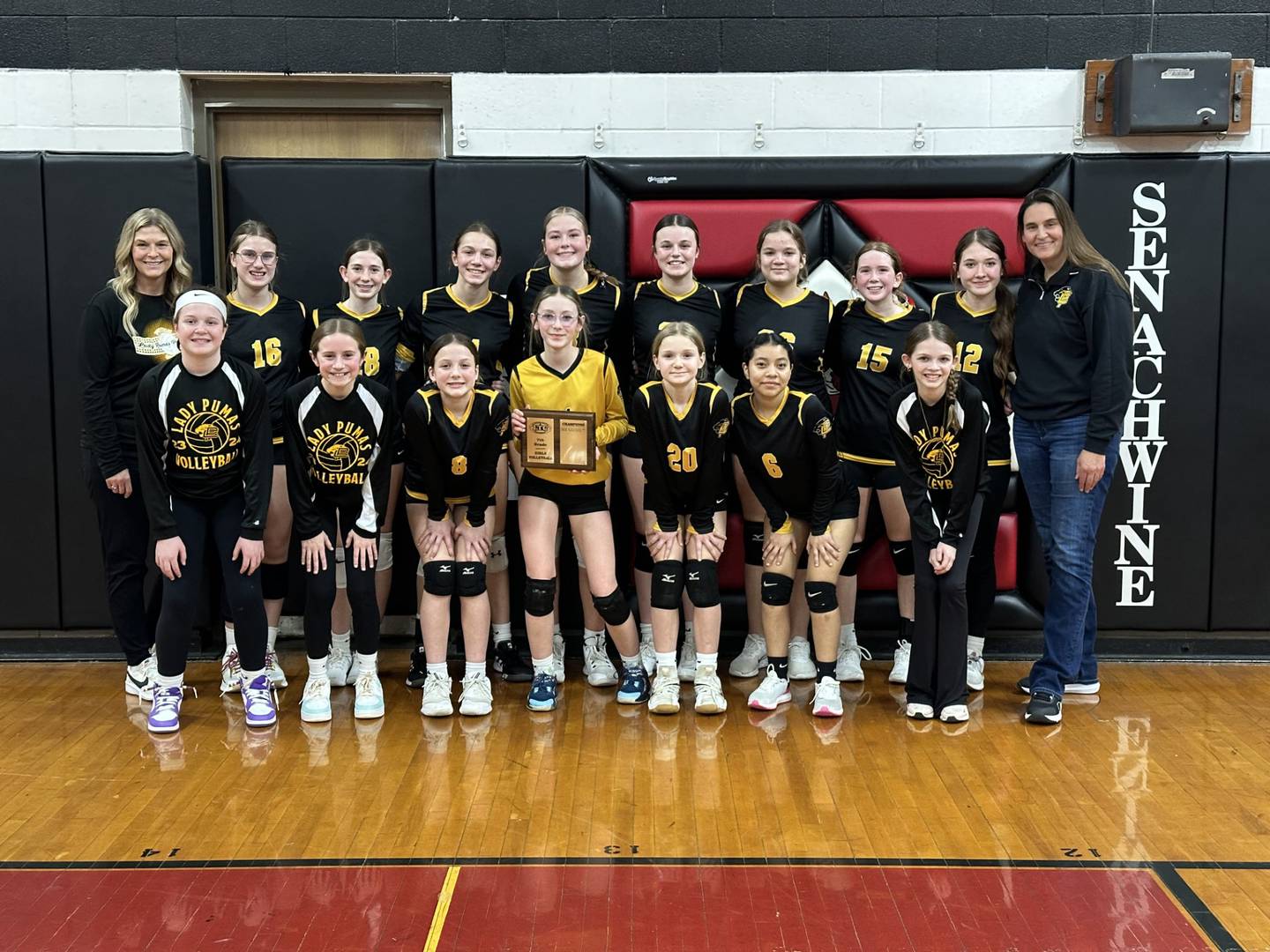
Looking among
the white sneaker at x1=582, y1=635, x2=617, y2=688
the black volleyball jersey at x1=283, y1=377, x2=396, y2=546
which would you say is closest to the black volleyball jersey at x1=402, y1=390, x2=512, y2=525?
the black volleyball jersey at x1=283, y1=377, x2=396, y2=546

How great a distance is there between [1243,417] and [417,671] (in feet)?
10.3

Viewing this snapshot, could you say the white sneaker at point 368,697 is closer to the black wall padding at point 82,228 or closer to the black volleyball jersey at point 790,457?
the black volleyball jersey at point 790,457

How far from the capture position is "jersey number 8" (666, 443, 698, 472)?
366 cm

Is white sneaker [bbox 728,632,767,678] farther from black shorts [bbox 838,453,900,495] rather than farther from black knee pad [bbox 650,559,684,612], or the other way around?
black shorts [bbox 838,453,900,495]

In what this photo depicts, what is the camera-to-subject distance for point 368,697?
3.71 m

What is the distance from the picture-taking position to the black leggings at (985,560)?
12.4 ft

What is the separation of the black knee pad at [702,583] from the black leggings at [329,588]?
1.00m

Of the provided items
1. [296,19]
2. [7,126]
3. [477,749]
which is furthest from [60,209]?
[477,749]

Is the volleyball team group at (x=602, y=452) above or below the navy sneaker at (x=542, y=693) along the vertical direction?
above

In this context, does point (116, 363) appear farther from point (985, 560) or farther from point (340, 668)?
point (985, 560)

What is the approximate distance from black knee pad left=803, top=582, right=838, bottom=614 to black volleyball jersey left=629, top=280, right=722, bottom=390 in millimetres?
819

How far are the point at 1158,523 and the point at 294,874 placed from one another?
10.9 ft

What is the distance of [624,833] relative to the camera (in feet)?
9.29

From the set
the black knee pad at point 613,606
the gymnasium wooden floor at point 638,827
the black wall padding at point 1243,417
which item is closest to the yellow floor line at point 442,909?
the gymnasium wooden floor at point 638,827
